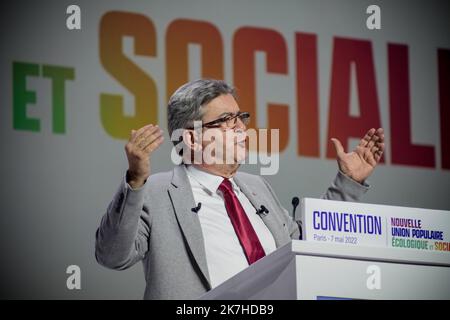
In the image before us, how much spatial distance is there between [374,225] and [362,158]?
929mm

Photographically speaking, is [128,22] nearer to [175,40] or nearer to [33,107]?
[175,40]

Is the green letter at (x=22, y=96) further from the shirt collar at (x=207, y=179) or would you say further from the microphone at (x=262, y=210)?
the microphone at (x=262, y=210)

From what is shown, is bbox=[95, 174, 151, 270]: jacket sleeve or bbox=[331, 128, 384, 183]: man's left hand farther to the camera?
bbox=[331, 128, 384, 183]: man's left hand

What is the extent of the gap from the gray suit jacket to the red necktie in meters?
0.09

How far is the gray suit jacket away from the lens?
9.09 ft

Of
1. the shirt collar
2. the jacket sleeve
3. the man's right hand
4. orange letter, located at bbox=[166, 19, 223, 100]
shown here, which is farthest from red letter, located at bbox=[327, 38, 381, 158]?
the man's right hand

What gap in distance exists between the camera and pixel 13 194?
4055 millimetres

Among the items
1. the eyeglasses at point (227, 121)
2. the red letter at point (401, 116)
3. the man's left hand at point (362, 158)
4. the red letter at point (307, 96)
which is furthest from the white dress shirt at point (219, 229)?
the red letter at point (401, 116)

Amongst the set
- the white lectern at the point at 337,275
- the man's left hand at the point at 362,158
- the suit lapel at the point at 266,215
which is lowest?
the white lectern at the point at 337,275

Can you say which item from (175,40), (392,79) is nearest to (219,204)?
(175,40)

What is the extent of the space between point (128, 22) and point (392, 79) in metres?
1.52

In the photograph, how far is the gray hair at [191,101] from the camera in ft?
11.1

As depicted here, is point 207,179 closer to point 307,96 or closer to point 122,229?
point 122,229

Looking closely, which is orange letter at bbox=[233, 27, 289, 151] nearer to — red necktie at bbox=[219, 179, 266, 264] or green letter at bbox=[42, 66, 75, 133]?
green letter at bbox=[42, 66, 75, 133]
